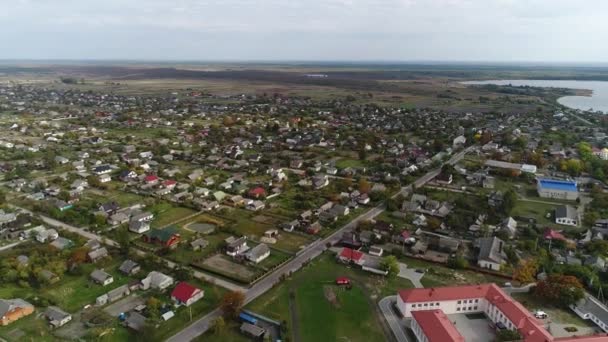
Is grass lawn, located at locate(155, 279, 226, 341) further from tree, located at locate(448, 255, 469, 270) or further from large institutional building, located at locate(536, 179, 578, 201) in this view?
large institutional building, located at locate(536, 179, 578, 201)

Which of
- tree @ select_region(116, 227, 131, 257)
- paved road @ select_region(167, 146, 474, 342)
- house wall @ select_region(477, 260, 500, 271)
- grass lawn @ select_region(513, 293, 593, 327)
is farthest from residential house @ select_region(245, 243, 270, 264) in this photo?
grass lawn @ select_region(513, 293, 593, 327)

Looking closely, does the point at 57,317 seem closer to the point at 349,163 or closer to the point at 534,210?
the point at 534,210

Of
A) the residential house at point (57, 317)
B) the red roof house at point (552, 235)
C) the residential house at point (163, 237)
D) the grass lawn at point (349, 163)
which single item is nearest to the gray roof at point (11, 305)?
the residential house at point (57, 317)

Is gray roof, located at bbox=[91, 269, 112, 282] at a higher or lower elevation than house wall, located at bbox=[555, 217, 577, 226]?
lower

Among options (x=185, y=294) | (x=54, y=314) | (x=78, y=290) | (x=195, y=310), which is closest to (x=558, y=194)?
(x=195, y=310)

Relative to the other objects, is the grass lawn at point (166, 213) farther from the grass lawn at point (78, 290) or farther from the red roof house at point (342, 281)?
the red roof house at point (342, 281)
